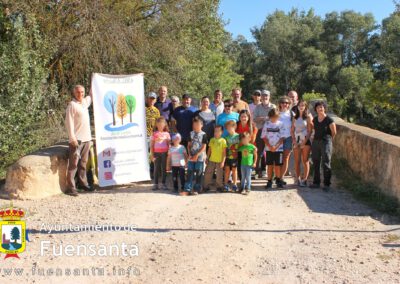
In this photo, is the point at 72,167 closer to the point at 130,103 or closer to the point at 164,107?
the point at 130,103

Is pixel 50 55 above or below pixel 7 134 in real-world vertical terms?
above

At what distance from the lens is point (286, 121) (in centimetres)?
804

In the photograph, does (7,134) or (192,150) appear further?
(7,134)

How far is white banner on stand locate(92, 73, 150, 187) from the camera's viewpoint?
25.7ft

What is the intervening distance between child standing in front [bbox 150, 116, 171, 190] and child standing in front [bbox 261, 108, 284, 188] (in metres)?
1.83

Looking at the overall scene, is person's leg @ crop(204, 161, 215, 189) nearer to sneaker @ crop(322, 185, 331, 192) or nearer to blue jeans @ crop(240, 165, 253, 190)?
blue jeans @ crop(240, 165, 253, 190)

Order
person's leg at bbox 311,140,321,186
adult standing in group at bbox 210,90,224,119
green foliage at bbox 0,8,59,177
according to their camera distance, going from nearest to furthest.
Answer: person's leg at bbox 311,140,321,186 → adult standing in group at bbox 210,90,224,119 → green foliage at bbox 0,8,59,177

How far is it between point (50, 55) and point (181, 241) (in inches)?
291

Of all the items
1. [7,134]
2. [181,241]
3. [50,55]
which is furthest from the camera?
[50,55]

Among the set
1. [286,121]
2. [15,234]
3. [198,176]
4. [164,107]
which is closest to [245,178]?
[198,176]

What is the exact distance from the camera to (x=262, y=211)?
21.5 feet

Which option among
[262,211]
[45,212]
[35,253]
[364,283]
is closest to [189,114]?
[262,211]

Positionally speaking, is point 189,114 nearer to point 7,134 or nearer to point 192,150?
point 192,150

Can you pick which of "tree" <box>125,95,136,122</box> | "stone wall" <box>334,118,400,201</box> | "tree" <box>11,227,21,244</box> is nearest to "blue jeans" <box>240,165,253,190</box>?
"stone wall" <box>334,118,400,201</box>
